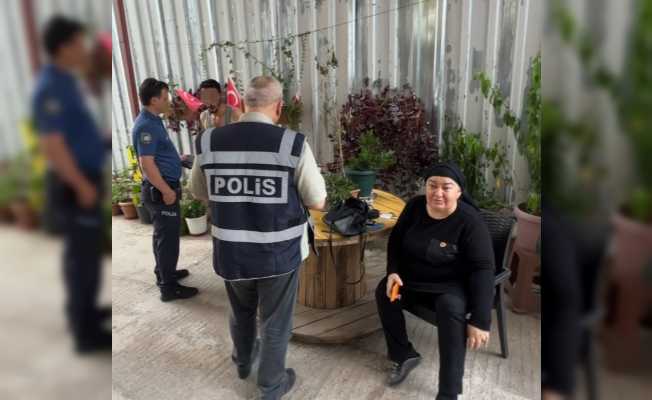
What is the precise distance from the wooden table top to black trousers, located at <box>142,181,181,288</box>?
0.96 m

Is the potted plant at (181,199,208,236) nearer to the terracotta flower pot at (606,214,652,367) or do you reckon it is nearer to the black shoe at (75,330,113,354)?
the black shoe at (75,330,113,354)

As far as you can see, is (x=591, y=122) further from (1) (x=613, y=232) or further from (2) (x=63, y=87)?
(2) (x=63, y=87)

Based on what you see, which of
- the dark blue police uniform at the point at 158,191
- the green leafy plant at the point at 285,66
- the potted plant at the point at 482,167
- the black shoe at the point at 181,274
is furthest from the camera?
the green leafy plant at the point at 285,66

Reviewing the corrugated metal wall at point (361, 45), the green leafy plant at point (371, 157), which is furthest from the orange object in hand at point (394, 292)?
the green leafy plant at point (371, 157)

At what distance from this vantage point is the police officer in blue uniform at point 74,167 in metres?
0.32

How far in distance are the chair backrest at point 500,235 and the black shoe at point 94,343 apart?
2242 mm

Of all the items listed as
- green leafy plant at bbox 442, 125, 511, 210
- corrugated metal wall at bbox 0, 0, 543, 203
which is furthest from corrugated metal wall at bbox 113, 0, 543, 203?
green leafy plant at bbox 442, 125, 511, 210

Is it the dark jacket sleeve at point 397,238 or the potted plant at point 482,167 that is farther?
the potted plant at point 482,167

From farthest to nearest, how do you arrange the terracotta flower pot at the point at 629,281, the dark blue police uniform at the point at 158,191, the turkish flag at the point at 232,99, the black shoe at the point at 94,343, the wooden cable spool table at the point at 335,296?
the turkish flag at the point at 232,99 < the dark blue police uniform at the point at 158,191 < the wooden cable spool table at the point at 335,296 < the black shoe at the point at 94,343 < the terracotta flower pot at the point at 629,281

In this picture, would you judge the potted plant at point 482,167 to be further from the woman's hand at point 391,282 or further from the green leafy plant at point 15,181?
the green leafy plant at point 15,181

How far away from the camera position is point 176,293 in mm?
3170

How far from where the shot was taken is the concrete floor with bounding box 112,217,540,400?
2193 millimetres

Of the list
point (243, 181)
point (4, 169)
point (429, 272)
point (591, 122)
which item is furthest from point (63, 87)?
point (429, 272)

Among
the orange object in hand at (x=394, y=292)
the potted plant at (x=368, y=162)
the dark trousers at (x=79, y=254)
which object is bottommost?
the orange object in hand at (x=394, y=292)
